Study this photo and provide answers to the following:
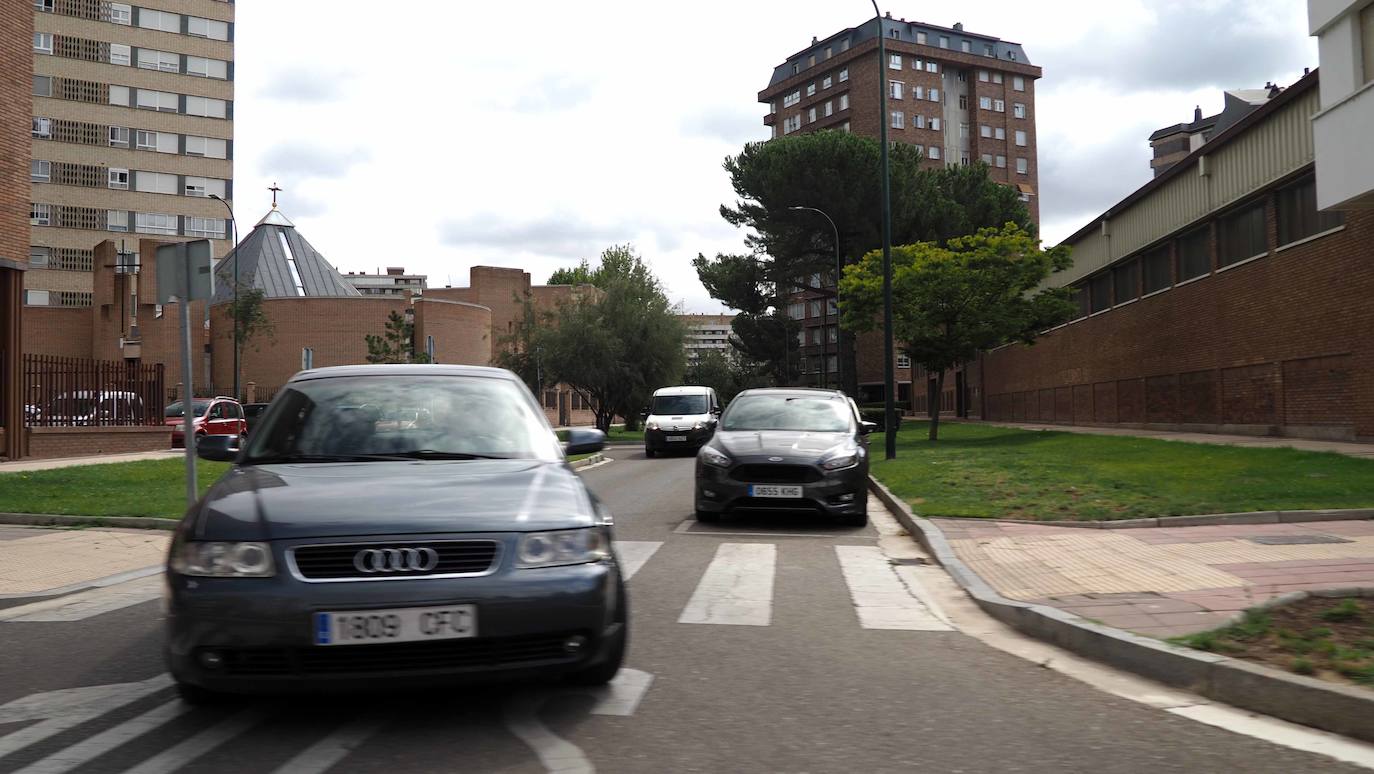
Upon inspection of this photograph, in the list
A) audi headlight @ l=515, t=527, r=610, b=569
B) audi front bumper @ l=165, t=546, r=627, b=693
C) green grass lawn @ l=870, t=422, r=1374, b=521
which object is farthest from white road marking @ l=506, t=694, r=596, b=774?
green grass lawn @ l=870, t=422, r=1374, b=521

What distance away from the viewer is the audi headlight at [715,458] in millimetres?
11219

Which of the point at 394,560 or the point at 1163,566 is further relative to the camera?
the point at 1163,566

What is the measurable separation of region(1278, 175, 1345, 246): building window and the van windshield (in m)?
13.6

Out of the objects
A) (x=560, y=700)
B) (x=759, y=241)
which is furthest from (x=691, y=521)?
(x=759, y=241)

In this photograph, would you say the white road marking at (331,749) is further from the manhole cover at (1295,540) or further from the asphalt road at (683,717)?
the manhole cover at (1295,540)

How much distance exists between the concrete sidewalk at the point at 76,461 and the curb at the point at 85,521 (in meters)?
6.59

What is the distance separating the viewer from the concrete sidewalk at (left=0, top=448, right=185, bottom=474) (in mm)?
18312

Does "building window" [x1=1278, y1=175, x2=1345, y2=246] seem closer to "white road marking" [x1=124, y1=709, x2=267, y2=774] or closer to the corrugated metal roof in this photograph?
"white road marking" [x1=124, y1=709, x2=267, y2=774]

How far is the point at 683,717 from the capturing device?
14.1ft

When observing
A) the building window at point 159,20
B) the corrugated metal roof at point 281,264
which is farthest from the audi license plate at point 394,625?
the building window at point 159,20

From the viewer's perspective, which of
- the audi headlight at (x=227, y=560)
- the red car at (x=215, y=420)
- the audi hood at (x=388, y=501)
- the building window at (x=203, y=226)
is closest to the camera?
the audi headlight at (x=227, y=560)

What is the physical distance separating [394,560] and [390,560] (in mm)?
14

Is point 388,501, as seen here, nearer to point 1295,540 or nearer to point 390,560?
point 390,560

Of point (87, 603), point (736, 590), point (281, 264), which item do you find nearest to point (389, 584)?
point (736, 590)
